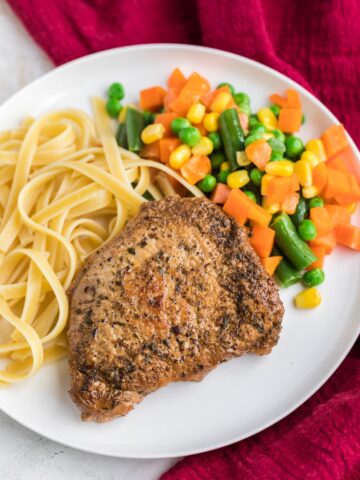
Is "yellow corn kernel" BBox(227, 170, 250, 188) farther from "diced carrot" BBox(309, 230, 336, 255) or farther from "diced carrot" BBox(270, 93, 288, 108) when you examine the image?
"diced carrot" BBox(270, 93, 288, 108)

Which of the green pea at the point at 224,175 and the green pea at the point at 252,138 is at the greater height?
the green pea at the point at 252,138

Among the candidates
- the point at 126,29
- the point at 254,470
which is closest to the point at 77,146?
the point at 126,29

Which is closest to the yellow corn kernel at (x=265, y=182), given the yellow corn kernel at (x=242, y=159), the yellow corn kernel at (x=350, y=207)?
the yellow corn kernel at (x=242, y=159)

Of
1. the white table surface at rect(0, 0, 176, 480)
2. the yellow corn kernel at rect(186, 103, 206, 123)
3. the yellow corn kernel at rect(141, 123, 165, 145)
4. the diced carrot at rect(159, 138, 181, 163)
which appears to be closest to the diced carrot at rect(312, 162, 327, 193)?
the yellow corn kernel at rect(186, 103, 206, 123)

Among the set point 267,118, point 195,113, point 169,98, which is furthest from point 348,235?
point 169,98

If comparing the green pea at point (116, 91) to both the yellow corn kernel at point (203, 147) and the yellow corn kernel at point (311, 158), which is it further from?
the yellow corn kernel at point (311, 158)

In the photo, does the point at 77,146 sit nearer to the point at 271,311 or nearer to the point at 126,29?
the point at 126,29

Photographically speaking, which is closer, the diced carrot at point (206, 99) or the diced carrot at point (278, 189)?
the diced carrot at point (278, 189)
